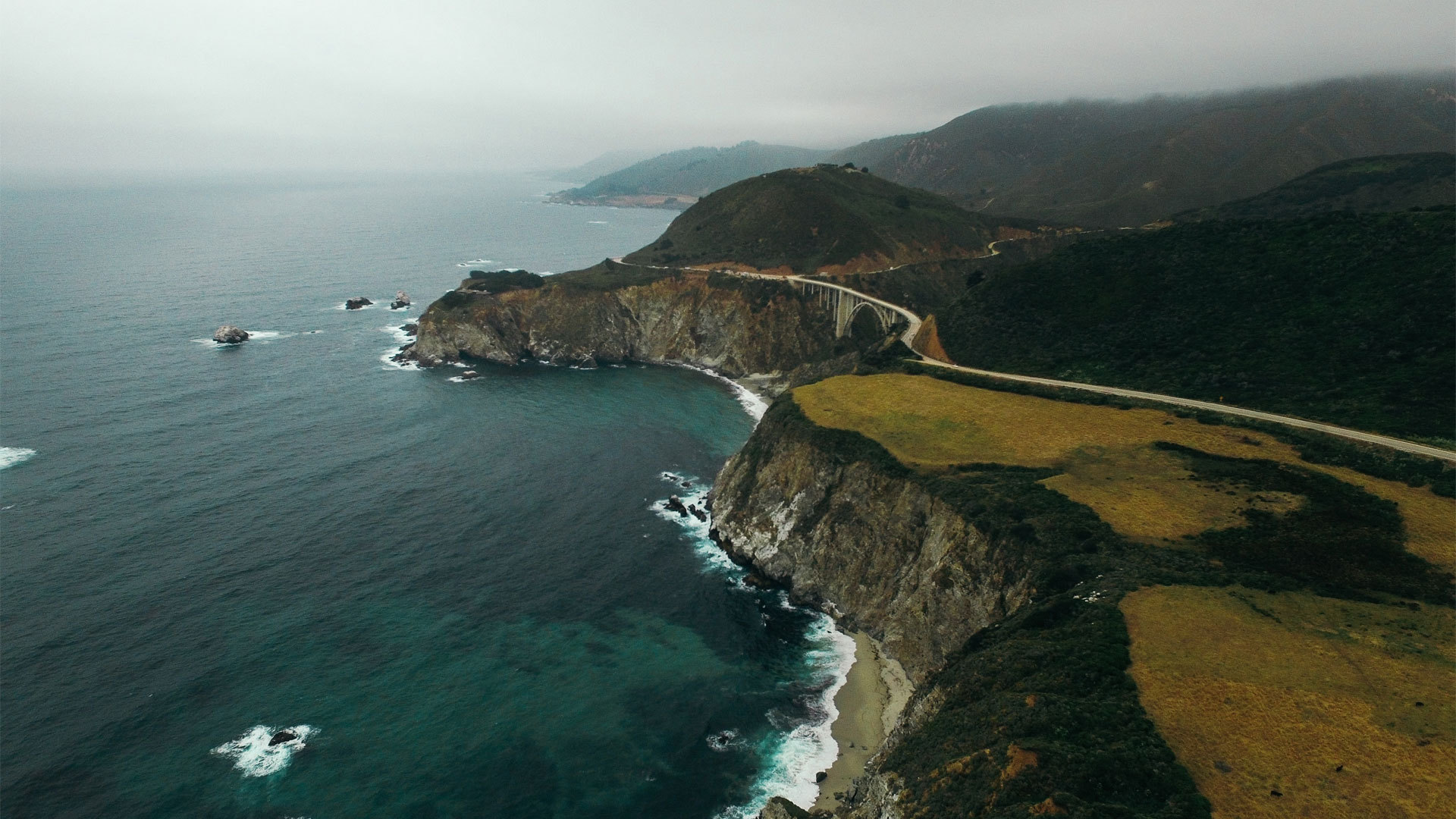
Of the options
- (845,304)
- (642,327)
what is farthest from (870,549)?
(642,327)

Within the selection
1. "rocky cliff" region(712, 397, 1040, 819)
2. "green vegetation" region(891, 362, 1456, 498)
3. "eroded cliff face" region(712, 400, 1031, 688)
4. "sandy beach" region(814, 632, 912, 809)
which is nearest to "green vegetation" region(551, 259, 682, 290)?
"rocky cliff" region(712, 397, 1040, 819)

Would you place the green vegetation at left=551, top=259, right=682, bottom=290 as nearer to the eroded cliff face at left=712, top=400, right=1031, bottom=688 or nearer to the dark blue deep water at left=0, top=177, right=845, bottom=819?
the dark blue deep water at left=0, top=177, right=845, bottom=819

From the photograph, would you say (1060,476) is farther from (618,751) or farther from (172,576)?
(172,576)

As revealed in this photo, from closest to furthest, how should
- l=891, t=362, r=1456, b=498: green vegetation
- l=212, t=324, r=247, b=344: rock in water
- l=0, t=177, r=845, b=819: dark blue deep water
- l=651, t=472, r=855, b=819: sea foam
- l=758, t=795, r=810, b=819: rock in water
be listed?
1. l=758, t=795, r=810, b=819: rock in water
2. l=651, t=472, r=855, b=819: sea foam
3. l=0, t=177, r=845, b=819: dark blue deep water
4. l=891, t=362, r=1456, b=498: green vegetation
5. l=212, t=324, r=247, b=344: rock in water

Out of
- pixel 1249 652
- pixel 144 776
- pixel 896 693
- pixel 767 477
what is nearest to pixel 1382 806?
pixel 1249 652

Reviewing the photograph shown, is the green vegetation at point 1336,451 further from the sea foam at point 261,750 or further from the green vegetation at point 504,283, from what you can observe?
the green vegetation at point 504,283

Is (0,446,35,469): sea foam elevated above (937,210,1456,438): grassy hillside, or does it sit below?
below

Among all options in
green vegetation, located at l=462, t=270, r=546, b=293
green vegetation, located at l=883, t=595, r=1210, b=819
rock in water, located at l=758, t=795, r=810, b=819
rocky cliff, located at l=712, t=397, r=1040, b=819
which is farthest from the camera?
green vegetation, located at l=462, t=270, r=546, b=293
